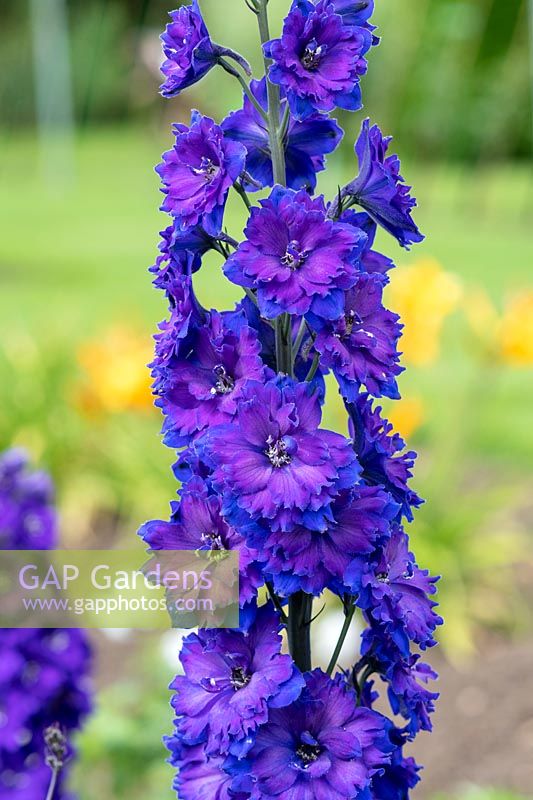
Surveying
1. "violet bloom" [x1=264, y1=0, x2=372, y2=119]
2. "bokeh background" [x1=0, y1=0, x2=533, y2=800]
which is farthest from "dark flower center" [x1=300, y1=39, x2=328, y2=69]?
"bokeh background" [x1=0, y1=0, x2=533, y2=800]

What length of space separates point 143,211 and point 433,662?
13.7 metres

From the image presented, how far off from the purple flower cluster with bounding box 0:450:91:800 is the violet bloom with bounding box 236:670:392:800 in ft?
Result: 3.28

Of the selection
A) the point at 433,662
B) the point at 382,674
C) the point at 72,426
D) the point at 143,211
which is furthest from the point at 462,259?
the point at 382,674

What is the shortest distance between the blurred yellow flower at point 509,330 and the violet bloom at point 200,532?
10.4ft

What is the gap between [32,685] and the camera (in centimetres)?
206

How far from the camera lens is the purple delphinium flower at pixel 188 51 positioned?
1.21m

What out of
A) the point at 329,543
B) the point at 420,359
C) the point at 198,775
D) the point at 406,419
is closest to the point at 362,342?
the point at 329,543

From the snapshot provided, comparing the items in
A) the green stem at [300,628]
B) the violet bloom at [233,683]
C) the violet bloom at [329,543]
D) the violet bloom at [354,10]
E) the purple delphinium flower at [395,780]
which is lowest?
the purple delphinium flower at [395,780]

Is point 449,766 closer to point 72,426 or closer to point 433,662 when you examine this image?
point 433,662

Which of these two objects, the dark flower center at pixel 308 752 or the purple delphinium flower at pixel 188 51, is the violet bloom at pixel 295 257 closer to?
the purple delphinium flower at pixel 188 51

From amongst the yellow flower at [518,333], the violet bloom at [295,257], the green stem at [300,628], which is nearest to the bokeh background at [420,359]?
the yellow flower at [518,333]

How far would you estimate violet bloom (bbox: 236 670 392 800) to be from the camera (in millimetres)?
1091

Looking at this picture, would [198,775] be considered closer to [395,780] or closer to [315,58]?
[395,780]

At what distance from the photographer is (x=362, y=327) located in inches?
45.5
